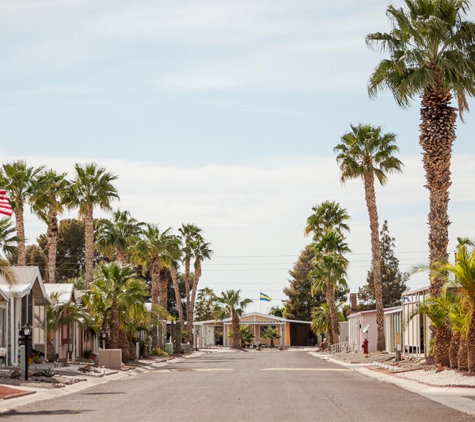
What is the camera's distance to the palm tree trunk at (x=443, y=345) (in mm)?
28516

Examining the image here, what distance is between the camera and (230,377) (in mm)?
29750

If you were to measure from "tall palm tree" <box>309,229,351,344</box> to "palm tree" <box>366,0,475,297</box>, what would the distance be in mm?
30023

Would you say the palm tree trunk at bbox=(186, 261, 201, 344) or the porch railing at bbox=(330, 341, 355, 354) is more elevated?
the palm tree trunk at bbox=(186, 261, 201, 344)

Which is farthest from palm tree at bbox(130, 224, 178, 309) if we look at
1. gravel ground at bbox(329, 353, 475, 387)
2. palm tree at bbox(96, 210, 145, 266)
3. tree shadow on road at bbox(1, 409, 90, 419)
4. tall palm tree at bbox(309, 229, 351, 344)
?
tree shadow on road at bbox(1, 409, 90, 419)

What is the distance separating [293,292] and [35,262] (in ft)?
114

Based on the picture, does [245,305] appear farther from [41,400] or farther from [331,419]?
[331,419]

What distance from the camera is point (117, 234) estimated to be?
2286 inches

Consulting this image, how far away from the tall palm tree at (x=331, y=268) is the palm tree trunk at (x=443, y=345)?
3079 centimetres

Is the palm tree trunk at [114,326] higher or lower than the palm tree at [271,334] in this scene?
higher

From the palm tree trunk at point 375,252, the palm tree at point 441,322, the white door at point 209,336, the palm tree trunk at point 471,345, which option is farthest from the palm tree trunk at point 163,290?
the palm tree trunk at point 471,345

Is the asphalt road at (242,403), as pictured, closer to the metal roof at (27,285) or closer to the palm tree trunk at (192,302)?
the metal roof at (27,285)

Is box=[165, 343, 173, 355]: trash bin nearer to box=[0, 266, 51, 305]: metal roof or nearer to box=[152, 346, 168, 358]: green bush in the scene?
box=[152, 346, 168, 358]: green bush

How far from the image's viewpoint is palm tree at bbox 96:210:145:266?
5738 centimetres

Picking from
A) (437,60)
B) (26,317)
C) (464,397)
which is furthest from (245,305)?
(464,397)
